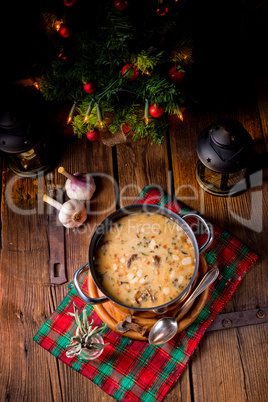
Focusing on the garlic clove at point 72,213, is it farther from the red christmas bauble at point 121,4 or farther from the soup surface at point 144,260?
the red christmas bauble at point 121,4

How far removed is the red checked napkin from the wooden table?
0.06 m

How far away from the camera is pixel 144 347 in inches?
56.8

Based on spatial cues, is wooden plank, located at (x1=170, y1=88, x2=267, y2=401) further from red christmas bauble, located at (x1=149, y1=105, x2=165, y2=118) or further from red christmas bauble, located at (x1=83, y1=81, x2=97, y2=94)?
red christmas bauble, located at (x1=83, y1=81, x2=97, y2=94)

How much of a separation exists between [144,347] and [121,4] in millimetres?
1231

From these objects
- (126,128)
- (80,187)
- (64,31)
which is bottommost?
(80,187)

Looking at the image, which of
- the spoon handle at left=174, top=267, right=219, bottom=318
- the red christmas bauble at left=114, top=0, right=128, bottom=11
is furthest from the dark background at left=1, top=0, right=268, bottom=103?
the spoon handle at left=174, top=267, right=219, bottom=318

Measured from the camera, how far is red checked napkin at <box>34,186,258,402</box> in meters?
1.41

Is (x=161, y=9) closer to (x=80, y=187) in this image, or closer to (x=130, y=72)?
(x=130, y=72)

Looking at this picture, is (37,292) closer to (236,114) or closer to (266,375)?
(266,375)

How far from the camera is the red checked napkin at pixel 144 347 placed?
1.41 meters

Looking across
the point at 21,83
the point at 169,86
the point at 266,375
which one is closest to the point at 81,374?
the point at 266,375

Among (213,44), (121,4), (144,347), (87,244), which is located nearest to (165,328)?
(144,347)

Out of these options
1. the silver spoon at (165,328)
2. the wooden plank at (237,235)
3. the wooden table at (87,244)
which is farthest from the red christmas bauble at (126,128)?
A: the silver spoon at (165,328)

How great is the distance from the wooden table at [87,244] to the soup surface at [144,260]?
0.30 metres
